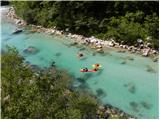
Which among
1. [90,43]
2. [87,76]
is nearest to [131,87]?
[87,76]

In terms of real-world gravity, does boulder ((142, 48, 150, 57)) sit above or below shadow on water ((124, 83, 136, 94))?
above

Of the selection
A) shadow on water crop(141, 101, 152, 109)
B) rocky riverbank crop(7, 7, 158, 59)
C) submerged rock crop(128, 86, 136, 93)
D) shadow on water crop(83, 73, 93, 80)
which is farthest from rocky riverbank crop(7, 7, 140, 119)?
shadow on water crop(83, 73, 93, 80)

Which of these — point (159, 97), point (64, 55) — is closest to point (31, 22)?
point (64, 55)

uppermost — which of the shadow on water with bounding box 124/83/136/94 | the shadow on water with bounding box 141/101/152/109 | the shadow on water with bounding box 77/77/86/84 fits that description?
the shadow on water with bounding box 141/101/152/109

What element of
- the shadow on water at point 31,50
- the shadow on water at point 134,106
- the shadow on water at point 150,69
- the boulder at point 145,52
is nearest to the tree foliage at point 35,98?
the shadow on water at point 134,106

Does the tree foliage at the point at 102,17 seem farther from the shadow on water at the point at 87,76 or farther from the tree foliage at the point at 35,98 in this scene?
the tree foliage at the point at 35,98

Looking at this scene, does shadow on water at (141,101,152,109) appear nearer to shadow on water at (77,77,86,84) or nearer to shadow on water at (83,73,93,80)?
shadow on water at (77,77,86,84)

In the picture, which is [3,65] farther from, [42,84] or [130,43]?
[130,43]
